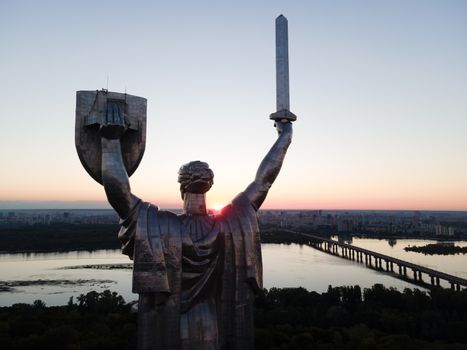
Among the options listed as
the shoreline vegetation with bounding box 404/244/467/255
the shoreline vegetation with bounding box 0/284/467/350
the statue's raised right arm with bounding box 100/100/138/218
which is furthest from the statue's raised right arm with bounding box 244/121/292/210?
the shoreline vegetation with bounding box 404/244/467/255

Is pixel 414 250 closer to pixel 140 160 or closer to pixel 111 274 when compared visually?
pixel 111 274

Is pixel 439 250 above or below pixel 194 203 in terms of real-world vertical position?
below

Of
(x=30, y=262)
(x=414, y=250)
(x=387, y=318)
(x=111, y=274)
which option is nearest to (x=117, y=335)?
(x=387, y=318)

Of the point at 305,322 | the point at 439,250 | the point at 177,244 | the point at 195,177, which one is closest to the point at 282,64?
the point at 195,177

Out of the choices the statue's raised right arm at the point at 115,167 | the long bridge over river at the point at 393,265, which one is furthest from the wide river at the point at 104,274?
the statue's raised right arm at the point at 115,167

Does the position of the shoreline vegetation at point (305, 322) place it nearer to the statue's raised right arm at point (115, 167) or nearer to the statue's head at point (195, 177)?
the statue's head at point (195, 177)

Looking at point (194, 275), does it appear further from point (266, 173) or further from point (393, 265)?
point (393, 265)
